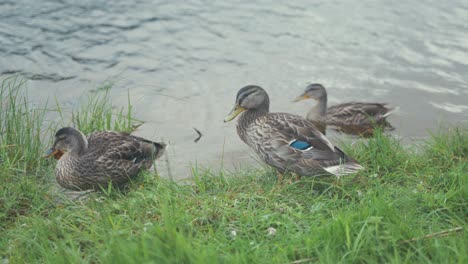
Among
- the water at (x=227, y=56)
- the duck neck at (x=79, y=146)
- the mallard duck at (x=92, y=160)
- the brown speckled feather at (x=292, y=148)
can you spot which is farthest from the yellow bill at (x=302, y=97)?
the duck neck at (x=79, y=146)

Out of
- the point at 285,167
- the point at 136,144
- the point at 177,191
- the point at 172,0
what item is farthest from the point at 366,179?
the point at 172,0

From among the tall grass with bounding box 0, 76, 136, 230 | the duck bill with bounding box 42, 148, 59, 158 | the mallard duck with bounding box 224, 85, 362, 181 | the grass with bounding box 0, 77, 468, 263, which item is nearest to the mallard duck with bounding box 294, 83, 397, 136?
the grass with bounding box 0, 77, 468, 263

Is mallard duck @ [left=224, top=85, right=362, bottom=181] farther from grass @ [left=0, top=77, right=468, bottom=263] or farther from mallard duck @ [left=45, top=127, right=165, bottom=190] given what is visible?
mallard duck @ [left=45, top=127, right=165, bottom=190]

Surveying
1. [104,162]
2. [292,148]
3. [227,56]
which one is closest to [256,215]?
[292,148]

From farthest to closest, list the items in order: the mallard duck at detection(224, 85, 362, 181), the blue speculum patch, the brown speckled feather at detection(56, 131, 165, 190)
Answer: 1. the brown speckled feather at detection(56, 131, 165, 190)
2. the blue speculum patch
3. the mallard duck at detection(224, 85, 362, 181)

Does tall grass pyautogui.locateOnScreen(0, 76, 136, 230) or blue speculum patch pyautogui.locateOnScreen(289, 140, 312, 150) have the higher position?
blue speculum patch pyautogui.locateOnScreen(289, 140, 312, 150)

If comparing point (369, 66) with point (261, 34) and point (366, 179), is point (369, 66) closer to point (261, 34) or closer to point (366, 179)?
point (261, 34)

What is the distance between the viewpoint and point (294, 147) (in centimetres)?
546

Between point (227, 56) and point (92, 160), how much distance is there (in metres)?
4.16

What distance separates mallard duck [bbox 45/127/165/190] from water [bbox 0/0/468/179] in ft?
2.45

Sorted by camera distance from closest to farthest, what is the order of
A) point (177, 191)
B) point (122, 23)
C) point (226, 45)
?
point (177, 191), point (226, 45), point (122, 23)

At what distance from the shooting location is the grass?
136 inches

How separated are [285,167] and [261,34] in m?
5.13

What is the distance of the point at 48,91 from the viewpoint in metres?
8.28
